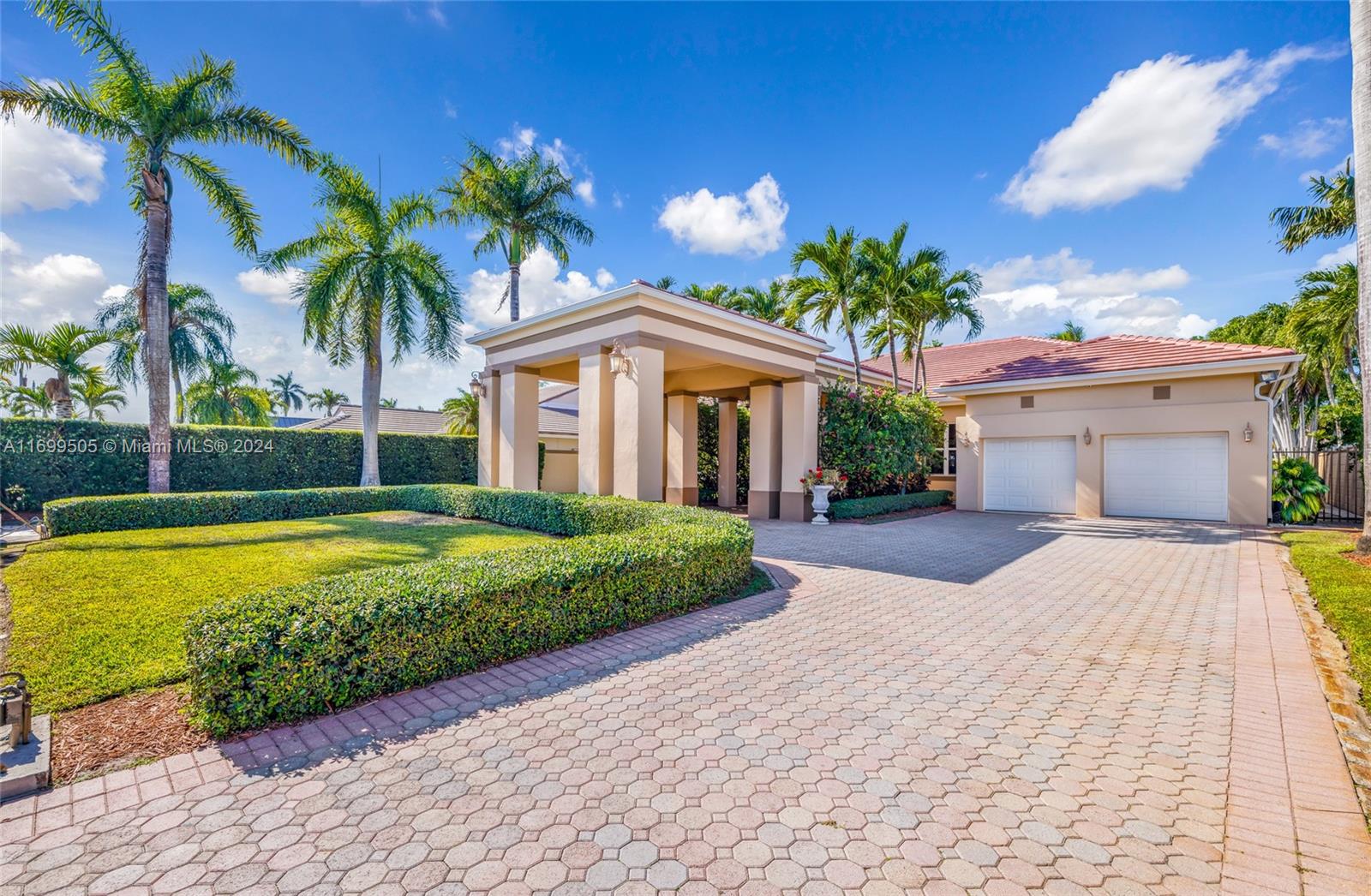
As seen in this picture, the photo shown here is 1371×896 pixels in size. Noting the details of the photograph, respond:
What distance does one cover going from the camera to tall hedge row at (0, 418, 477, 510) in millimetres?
13227

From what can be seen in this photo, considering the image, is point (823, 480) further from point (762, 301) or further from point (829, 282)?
point (762, 301)

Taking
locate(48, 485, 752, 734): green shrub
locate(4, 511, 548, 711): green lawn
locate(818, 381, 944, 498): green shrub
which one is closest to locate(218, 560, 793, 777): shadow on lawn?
locate(48, 485, 752, 734): green shrub

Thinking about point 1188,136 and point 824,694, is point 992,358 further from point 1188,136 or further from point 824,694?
point 824,694

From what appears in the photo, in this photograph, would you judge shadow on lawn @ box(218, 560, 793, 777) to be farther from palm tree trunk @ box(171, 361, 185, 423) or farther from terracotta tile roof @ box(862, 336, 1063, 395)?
palm tree trunk @ box(171, 361, 185, 423)

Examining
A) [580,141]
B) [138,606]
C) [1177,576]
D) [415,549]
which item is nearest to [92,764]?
[138,606]

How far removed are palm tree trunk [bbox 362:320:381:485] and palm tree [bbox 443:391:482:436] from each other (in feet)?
18.1

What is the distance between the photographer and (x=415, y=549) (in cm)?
880

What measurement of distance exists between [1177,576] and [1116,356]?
375 inches

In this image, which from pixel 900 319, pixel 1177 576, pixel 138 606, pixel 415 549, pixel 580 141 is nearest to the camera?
pixel 138 606

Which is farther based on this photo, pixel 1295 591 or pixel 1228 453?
pixel 1228 453

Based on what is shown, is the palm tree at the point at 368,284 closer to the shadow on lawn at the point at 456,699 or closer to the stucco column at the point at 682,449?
the stucco column at the point at 682,449

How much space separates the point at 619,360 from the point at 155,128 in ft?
37.2

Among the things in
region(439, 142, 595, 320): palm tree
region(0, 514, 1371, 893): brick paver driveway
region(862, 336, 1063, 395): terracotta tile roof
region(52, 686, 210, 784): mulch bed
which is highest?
region(439, 142, 595, 320): palm tree

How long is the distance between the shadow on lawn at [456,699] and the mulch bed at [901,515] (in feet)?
28.2
